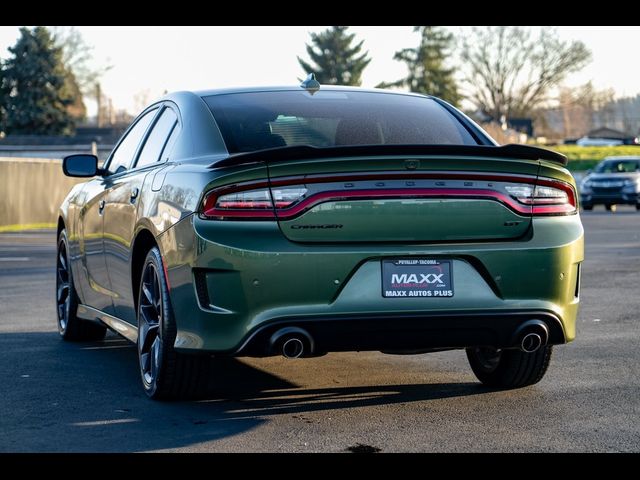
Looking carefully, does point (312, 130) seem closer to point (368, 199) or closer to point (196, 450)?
point (368, 199)

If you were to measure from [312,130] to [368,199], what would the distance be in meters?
1.10

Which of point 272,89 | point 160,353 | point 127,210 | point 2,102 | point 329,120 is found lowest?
point 2,102

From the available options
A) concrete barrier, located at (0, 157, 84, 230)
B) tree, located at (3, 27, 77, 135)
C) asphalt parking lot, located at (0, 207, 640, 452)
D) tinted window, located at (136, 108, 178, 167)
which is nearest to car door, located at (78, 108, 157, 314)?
tinted window, located at (136, 108, 178, 167)

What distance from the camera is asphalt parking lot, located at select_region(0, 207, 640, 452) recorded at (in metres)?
5.36

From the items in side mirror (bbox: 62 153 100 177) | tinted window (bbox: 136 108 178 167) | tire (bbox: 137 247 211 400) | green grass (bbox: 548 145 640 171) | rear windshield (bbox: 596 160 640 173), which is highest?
tinted window (bbox: 136 108 178 167)

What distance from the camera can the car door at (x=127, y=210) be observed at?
6.93 metres

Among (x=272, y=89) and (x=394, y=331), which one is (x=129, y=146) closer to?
(x=272, y=89)

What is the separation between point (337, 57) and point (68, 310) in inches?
3586

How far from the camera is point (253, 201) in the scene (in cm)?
566

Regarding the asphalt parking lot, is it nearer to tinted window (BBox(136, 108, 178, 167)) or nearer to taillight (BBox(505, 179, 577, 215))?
taillight (BBox(505, 179, 577, 215))

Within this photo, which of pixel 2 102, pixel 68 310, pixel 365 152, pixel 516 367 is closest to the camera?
pixel 365 152

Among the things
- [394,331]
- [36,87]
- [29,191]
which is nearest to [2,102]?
[36,87]

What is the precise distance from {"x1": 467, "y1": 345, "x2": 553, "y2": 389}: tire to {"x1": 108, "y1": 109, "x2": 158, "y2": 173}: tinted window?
2573 mm

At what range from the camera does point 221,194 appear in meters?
5.71
